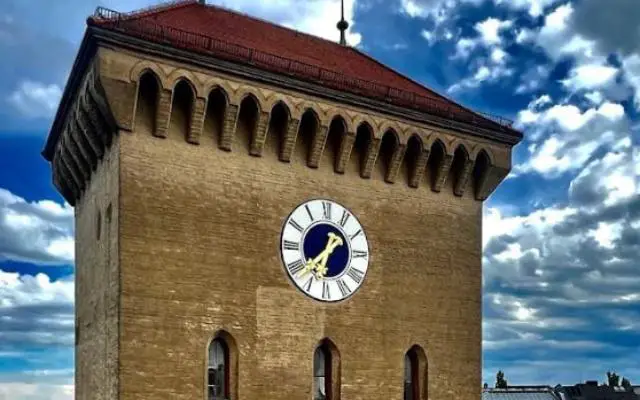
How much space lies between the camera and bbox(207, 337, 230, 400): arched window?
16.2 m

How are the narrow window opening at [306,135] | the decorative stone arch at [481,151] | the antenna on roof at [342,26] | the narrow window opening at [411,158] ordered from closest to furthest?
the narrow window opening at [306,135]
the narrow window opening at [411,158]
the decorative stone arch at [481,151]
the antenna on roof at [342,26]

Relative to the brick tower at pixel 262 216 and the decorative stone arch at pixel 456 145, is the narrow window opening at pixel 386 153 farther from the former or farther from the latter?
the decorative stone arch at pixel 456 145

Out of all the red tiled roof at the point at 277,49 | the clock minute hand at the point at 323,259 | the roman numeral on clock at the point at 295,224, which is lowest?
the clock minute hand at the point at 323,259

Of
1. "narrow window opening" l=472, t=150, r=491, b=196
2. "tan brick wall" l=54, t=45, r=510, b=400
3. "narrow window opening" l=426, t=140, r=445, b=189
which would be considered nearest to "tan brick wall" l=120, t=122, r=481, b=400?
"tan brick wall" l=54, t=45, r=510, b=400

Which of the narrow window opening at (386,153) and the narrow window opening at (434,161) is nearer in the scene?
the narrow window opening at (386,153)

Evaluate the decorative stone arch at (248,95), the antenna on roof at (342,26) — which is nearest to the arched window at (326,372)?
the decorative stone arch at (248,95)

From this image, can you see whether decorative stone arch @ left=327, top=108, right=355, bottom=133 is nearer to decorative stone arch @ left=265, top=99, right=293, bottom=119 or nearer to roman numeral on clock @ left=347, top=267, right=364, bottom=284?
decorative stone arch @ left=265, top=99, right=293, bottom=119

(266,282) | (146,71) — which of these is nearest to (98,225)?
(146,71)

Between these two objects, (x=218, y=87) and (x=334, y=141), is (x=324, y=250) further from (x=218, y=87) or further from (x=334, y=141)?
(x=218, y=87)

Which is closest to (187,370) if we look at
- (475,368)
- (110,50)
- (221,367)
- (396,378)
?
(221,367)

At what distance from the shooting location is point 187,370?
1581 cm

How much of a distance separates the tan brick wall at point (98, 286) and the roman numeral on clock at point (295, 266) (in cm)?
352

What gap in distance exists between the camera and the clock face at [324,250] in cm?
1752

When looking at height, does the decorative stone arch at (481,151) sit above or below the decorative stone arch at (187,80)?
below
